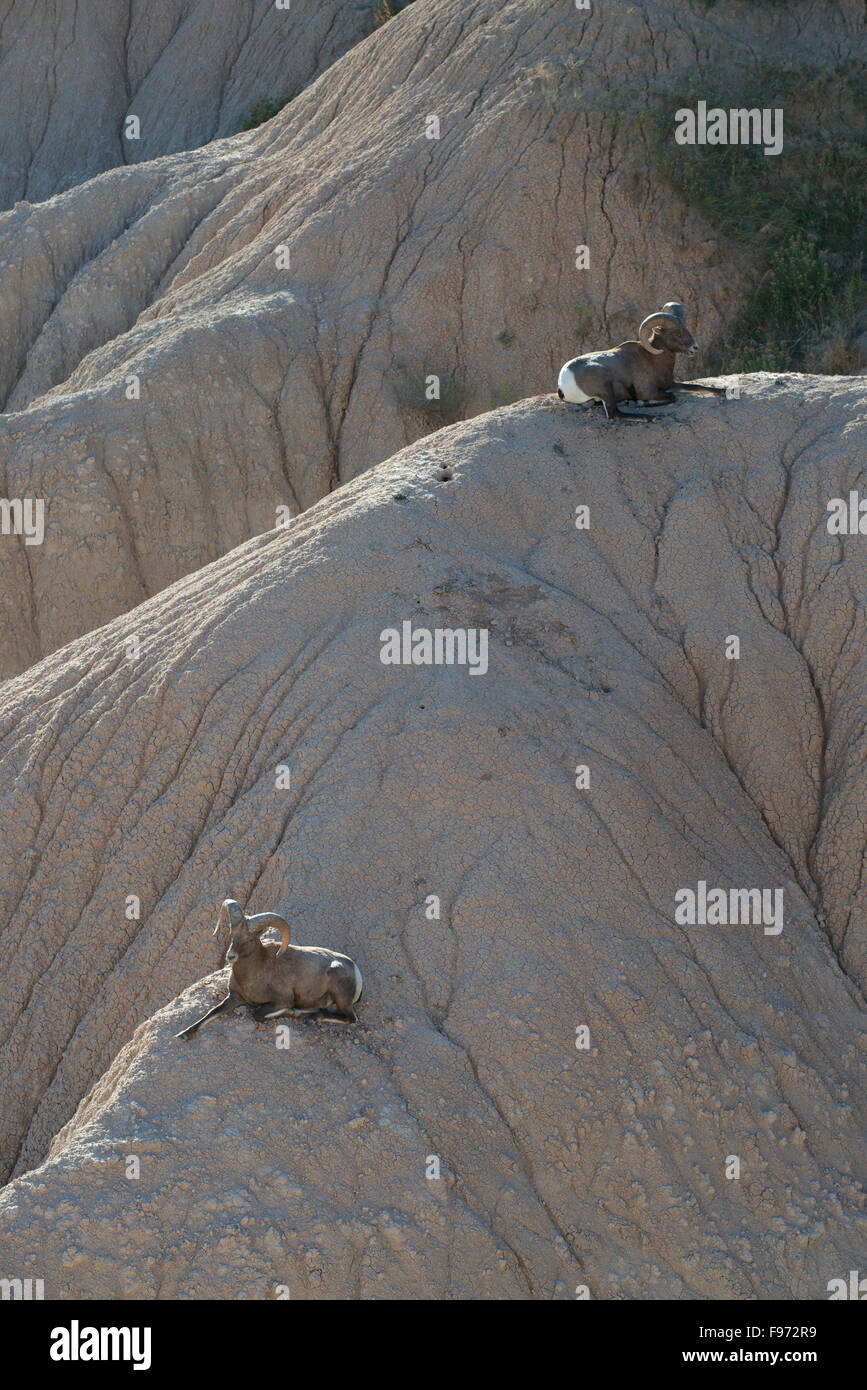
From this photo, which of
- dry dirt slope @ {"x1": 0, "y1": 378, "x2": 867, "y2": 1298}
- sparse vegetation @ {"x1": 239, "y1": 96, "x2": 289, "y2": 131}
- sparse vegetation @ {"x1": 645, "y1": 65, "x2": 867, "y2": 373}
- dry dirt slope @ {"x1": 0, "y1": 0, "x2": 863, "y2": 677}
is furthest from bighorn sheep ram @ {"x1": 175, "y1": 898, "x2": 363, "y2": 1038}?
sparse vegetation @ {"x1": 239, "y1": 96, "x2": 289, "y2": 131}

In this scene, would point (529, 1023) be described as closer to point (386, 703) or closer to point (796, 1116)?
point (796, 1116)

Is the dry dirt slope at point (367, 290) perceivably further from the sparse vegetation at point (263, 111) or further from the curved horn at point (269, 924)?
the curved horn at point (269, 924)

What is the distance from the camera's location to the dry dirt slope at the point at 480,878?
6902 mm

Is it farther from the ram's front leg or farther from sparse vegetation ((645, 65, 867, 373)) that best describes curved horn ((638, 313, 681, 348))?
the ram's front leg

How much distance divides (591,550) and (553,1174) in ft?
14.4

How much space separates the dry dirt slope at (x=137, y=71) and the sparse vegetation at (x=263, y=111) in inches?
38.7

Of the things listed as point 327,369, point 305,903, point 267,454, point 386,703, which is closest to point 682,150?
point 327,369

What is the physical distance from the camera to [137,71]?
3162cm

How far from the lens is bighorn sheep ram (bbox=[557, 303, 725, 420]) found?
10938 mm

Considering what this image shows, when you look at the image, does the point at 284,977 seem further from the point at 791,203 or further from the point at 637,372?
the point at 791,203

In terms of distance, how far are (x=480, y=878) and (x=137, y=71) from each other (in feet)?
91.2

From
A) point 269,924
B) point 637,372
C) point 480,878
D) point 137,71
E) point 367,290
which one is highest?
point 137,71

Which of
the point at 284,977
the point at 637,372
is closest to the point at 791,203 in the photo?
the point at 637,372

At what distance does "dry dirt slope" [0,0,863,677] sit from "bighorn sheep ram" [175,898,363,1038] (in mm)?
10019
